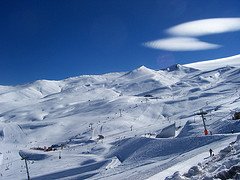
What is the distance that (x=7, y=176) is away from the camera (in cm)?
6188

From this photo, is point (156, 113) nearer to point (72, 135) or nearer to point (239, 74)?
point (72, 135)

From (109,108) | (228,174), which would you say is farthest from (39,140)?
(228,174)

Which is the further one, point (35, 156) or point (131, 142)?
point (35, 156)

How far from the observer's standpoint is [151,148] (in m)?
49.0

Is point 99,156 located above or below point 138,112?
below

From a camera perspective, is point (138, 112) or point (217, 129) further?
point (138, 112)

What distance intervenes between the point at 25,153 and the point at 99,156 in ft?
83.4

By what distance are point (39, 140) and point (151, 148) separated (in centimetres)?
6723

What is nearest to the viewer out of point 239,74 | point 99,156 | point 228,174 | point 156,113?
point 228,174

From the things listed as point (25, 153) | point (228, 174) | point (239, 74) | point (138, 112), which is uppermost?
point (239, 74)

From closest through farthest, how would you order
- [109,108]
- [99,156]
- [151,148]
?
[151,148]
[99,156]
[109,108]

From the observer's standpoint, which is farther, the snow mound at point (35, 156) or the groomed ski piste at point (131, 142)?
the snow mound at point (35, 156)

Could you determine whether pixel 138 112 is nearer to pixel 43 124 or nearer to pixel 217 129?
pixel 43 124

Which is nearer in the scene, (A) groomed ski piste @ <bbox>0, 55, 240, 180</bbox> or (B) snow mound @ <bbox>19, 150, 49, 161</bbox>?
(A) groomed ski piste @ <bbox>0, 55, 240, 180</bbox>
